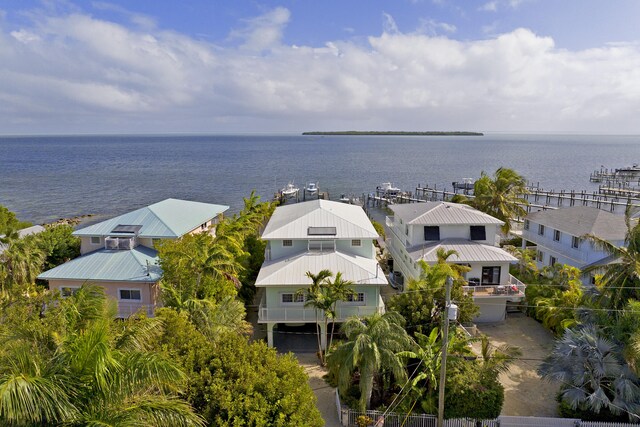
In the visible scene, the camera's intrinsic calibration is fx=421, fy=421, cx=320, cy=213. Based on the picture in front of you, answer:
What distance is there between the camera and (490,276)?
29.8 meters

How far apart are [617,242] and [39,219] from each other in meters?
82.1

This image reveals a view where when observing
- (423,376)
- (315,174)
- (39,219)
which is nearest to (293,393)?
(423,376)

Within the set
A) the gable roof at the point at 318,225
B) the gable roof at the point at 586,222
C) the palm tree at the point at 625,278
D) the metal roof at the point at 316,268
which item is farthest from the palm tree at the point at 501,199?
the palm tree at the point at 625,278

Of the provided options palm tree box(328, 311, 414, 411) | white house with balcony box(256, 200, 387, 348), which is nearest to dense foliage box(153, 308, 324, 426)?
palm tree box(328, 311, 414, 411)

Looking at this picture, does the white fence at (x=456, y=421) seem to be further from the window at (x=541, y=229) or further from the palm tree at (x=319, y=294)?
the window at (x=541, y=229)

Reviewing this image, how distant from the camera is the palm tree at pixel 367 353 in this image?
57.4 ft

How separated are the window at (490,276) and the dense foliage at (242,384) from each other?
18.4m

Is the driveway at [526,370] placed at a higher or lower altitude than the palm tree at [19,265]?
lower

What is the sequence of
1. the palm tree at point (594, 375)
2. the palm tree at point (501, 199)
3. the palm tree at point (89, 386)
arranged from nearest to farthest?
1. the palm tree at point (89, 386)
2. the palm tree at point (594, 375)
3. the palm tree at point (501, 199)

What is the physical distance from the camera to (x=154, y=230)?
3116 centimetres

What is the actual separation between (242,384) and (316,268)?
12.5 metres

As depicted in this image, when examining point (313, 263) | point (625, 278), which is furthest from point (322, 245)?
point (625, 278)

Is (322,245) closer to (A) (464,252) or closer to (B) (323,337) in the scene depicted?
(B) (323,337)

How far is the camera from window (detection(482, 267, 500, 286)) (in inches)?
1169
